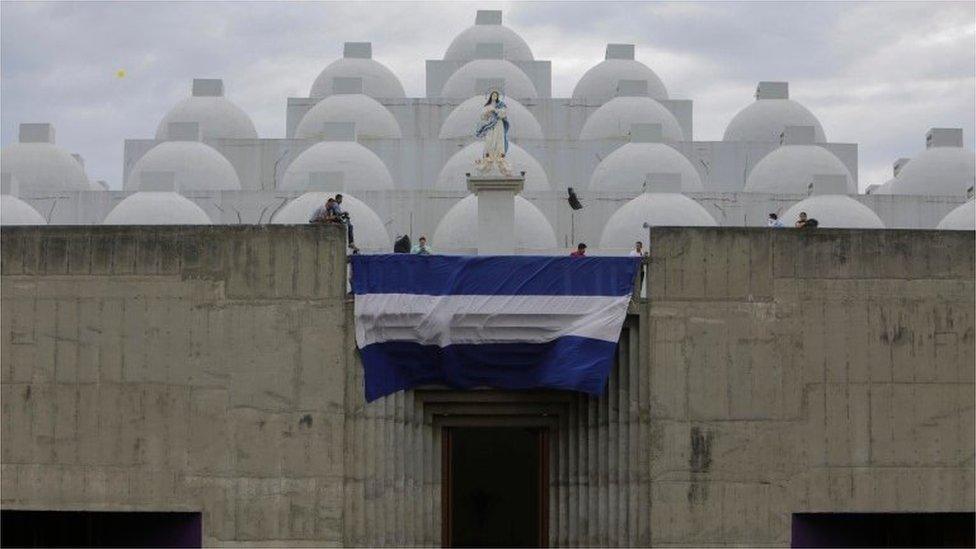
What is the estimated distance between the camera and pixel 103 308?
21.7 metres

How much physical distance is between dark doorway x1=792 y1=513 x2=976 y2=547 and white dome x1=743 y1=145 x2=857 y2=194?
43.8ft

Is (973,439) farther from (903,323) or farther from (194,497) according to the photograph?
(194,497)

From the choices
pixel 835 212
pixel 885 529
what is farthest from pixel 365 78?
pixel 885 529

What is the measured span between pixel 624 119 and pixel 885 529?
17.0m

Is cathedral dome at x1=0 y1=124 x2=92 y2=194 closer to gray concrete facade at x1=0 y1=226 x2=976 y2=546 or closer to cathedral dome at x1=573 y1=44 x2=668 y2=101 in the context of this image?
cathedral dome at x1=573 y1=44 x2=668 y2=101

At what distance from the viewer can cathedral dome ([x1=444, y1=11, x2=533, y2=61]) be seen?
138 ft

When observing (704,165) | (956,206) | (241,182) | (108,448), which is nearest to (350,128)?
(241,182)

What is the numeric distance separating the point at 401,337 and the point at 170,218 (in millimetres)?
10824

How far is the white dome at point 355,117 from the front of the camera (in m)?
36.9

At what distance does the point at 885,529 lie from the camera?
22.0 metres

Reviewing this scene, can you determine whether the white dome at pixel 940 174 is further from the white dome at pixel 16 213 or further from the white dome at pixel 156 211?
the white dome at pixel 16 213

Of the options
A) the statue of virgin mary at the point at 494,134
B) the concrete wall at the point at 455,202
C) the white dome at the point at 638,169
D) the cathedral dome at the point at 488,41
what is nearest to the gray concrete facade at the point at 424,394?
the statue of virgin mary at the point at 494,134

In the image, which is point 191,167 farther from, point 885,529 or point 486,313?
point 885,529

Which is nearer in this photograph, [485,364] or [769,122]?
[485,364]
